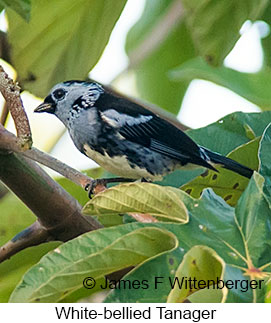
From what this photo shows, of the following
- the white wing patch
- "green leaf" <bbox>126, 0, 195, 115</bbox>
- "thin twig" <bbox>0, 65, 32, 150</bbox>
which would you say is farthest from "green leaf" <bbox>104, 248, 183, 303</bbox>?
"green leaf" <bbox>126, 0, 195, 115</bbox>

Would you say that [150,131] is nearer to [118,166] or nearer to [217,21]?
[118,166]

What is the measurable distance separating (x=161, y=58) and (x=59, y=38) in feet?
2.16

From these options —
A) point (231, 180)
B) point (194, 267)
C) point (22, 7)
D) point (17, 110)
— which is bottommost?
point (231, 180)

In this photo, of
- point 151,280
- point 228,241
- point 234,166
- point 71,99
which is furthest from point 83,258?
point 71,99

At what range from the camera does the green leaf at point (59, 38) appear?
5.88ft

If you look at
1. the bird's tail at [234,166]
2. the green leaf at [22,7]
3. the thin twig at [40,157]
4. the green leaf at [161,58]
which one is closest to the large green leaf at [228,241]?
the thin twig at [40,157]

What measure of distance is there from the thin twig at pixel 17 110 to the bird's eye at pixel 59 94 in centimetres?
64

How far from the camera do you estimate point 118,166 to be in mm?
1941

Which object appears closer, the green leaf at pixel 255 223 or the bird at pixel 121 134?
the green leaf at pixel 255 223

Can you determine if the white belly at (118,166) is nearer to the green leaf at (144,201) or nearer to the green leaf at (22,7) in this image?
the green leaf at (22,7)

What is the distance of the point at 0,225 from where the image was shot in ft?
6.32

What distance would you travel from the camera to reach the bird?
1943 mm

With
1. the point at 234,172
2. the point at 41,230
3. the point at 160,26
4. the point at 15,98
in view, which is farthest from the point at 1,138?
the point at 160,26
